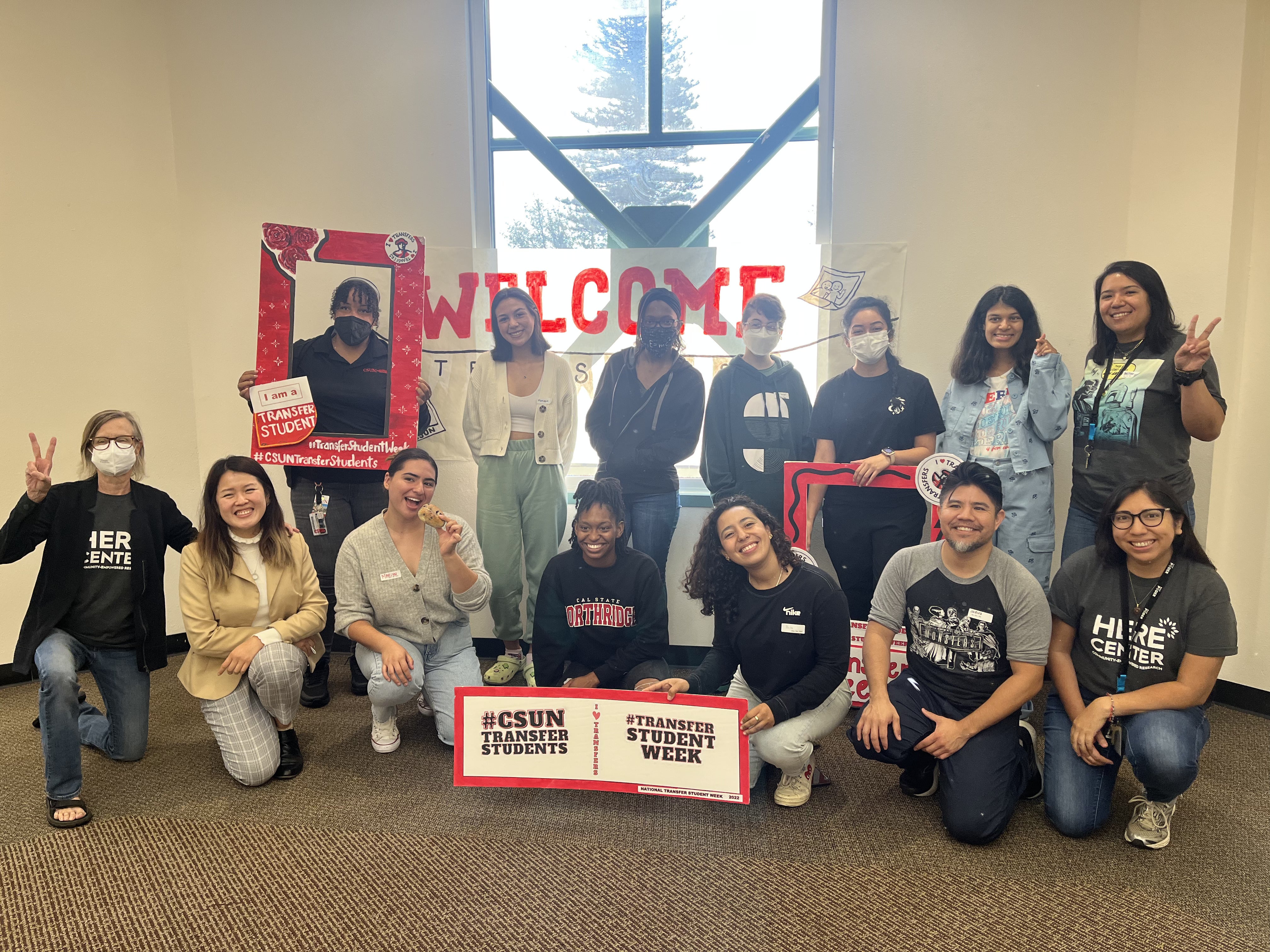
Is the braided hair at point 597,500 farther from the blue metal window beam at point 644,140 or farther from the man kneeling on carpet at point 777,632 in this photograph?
the blue metal window beam at point 644,140

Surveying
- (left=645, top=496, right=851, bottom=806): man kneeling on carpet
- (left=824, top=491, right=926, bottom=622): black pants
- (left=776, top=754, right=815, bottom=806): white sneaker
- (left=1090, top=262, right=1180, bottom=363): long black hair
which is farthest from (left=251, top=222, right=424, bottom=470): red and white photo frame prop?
(left=1090, top=262, right=1180, bottom=363): long black hair

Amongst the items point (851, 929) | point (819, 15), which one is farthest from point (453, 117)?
point (851, 929)

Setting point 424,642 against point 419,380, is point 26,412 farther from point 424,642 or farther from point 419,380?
point 424,642

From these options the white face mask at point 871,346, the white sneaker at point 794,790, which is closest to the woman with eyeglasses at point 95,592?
the white sneaker at point 794,790

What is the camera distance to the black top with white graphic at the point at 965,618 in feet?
7.46

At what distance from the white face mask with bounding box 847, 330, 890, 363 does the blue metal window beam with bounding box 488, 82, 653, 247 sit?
3.88 feet

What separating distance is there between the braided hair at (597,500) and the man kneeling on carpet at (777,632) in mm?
419

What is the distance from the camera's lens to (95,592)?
2.52m

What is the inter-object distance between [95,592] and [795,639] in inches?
91.2

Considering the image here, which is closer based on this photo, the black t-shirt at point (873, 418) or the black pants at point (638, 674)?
the black pants at point (638, 674)

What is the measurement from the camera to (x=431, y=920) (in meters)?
1.86

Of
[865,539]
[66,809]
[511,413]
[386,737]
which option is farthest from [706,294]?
[66,809]

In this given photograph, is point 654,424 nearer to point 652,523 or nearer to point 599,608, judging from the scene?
point 652,523

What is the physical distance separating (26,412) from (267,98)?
1857mm
